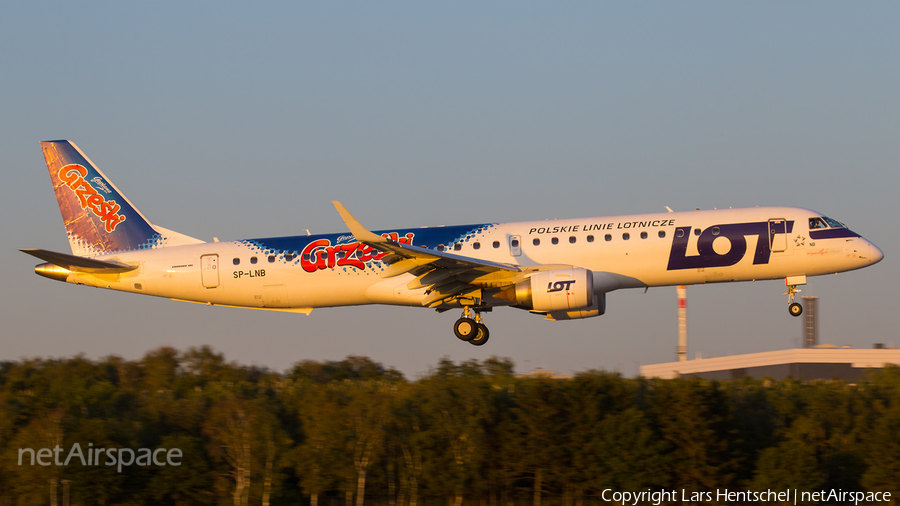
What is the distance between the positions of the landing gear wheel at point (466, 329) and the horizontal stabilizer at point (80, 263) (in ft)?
42.4

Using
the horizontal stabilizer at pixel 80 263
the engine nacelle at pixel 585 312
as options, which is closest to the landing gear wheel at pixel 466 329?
the engine nacelle at pixel 585 312

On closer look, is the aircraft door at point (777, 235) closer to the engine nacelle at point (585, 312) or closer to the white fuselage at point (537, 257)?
the white fuselage at point (537, 257)

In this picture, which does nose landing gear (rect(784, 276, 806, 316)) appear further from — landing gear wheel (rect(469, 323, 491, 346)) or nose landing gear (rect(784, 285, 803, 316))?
landing gear wheel (rect(469, 323, 491, 346))

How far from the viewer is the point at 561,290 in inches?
1235

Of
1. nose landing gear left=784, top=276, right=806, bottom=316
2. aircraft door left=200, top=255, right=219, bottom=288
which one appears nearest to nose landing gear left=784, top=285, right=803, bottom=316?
nose landing gear left=784, top=276, right=806, bottom=316

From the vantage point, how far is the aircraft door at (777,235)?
32.1m

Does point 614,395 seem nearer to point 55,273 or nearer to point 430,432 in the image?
point 430,432

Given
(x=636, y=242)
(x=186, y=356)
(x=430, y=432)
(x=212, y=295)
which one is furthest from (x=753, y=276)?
(x=186, y=356)

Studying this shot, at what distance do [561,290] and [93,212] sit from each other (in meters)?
A: 20.0

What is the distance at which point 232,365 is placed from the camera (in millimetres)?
61219

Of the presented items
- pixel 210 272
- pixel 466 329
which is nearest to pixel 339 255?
pixel 210 272
